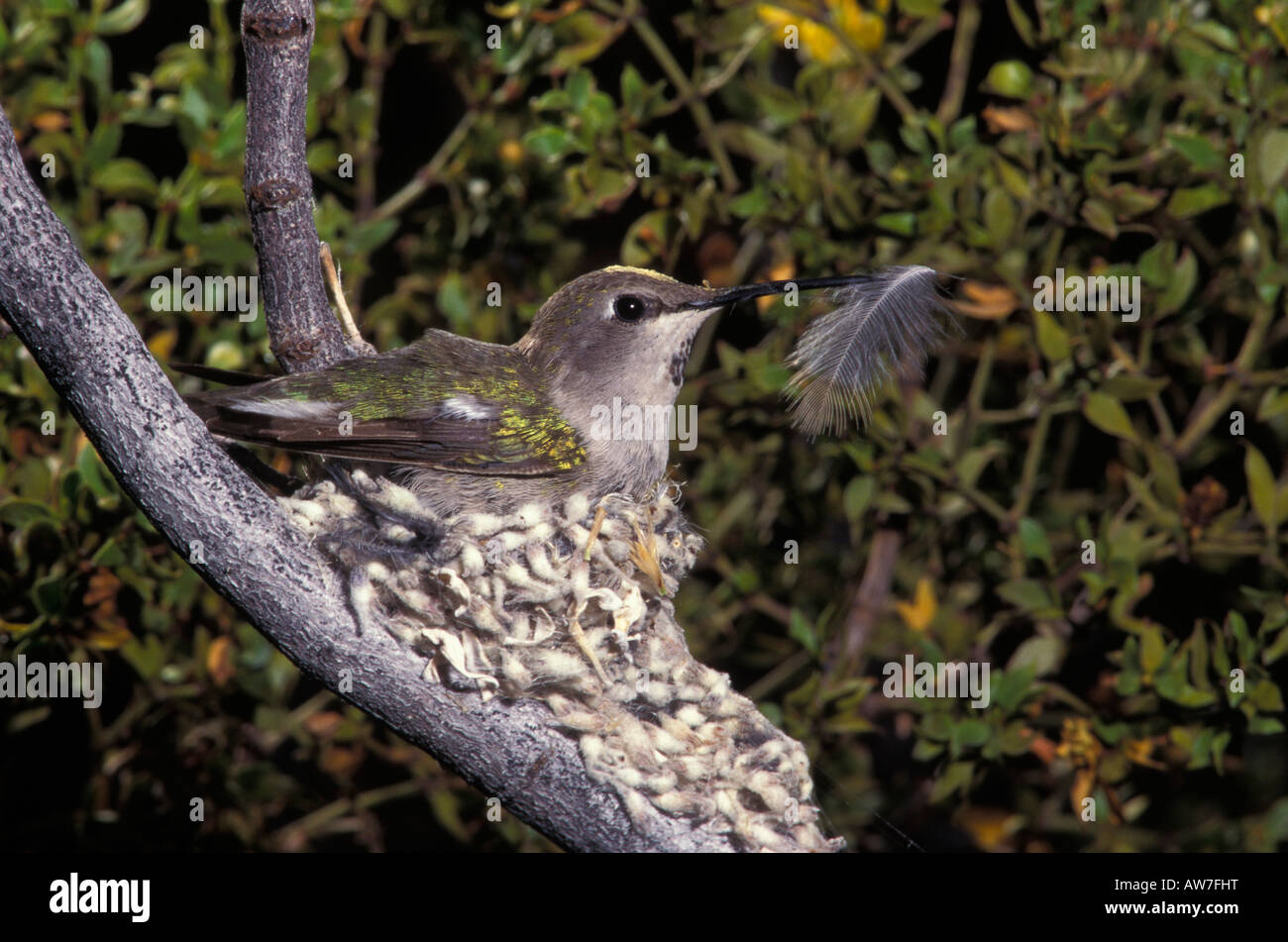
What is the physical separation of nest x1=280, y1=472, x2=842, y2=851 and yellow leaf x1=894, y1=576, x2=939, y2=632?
3.70ft

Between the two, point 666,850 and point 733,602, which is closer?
point 666,850

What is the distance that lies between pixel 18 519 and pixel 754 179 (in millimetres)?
2073

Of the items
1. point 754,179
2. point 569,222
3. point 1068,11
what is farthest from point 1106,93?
point 569,222

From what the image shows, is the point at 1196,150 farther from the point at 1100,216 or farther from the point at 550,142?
the point at 550,142

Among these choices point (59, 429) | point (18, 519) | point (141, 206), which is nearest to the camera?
point (18, 519)

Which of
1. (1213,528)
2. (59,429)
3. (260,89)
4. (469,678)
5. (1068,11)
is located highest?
(1068,11)

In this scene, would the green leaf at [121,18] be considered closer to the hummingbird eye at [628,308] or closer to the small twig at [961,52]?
the hummingbird eye at [628,308]

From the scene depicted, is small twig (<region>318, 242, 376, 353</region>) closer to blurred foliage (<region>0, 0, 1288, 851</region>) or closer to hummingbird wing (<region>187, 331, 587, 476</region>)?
hummingbird wing (<region>187, 331, 587, 476</region>)

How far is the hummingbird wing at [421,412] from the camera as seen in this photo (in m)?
2.25

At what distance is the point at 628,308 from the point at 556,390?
0.83 ft

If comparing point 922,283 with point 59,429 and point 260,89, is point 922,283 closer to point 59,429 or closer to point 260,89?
point 260,89

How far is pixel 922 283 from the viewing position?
2.34 m

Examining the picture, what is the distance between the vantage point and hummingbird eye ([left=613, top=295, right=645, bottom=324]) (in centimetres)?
250

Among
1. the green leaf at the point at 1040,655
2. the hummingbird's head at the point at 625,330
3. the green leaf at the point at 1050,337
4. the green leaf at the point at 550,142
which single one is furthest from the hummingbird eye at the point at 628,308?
the green leaf at the point at 1040,655
